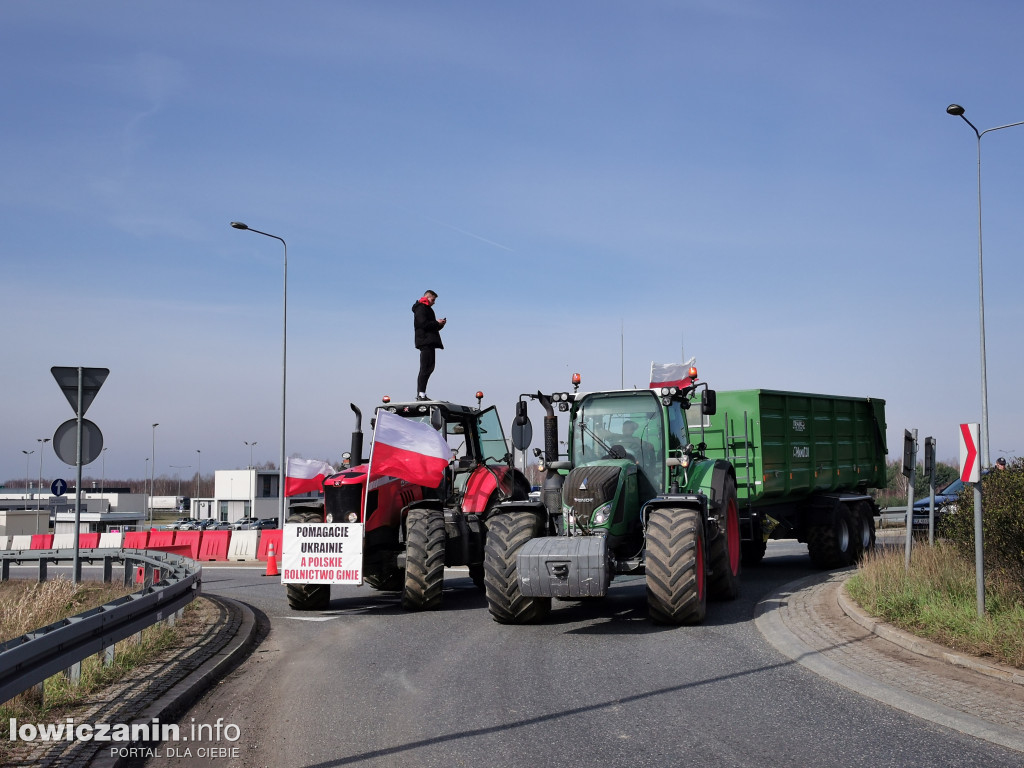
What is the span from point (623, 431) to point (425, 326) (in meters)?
3.83

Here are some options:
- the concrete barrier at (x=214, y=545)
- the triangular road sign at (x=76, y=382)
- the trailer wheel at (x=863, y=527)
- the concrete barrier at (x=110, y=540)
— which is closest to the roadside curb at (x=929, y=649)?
the trailer wheel at (x=863, y=527)

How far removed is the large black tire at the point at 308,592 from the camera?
13.4 m

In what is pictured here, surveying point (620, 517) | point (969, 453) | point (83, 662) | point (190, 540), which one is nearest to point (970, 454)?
point (969, 453)

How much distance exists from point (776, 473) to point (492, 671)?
818 centimetres

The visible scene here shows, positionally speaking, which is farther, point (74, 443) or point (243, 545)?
point (243, 545)

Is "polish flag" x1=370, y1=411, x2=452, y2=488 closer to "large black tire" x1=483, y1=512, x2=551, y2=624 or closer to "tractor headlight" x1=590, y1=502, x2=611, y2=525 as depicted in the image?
"large black tire" x1=483, y1=512, x2=551, y2=624

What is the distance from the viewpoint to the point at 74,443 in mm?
11180

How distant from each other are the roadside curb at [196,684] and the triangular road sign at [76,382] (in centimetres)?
319

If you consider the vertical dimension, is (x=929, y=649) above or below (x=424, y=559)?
below

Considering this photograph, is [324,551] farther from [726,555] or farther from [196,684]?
[726,555]

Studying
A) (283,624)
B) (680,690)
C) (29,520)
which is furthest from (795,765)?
(29,520)

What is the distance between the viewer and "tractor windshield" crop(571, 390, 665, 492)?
1227cm

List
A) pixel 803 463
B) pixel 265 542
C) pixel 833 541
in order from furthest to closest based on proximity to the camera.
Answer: pixel 265 542 → pixel 833 541 → pixel 803 463

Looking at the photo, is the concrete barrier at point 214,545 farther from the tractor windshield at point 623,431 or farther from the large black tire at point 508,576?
the large black tire at point 508,576
